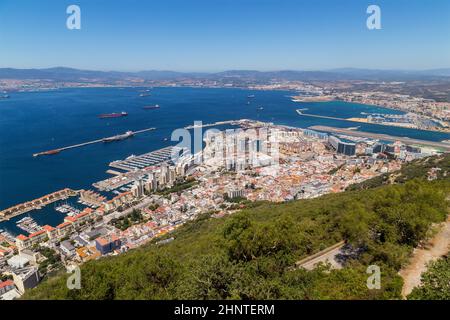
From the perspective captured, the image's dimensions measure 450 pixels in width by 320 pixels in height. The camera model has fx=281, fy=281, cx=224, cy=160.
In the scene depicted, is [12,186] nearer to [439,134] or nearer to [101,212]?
[101,212]

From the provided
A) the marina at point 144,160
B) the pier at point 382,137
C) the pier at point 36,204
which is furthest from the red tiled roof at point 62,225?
the pier at point 382,137

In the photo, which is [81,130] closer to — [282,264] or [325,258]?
[325,258]

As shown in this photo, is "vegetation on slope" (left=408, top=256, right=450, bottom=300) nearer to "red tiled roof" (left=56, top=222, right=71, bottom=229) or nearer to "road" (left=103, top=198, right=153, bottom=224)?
"road" (left=103, top=198, right=153, bottom=224)

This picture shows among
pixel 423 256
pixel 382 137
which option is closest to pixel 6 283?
pixel 423 256

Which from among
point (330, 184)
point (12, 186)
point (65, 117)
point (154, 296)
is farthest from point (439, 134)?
point (65, 117)

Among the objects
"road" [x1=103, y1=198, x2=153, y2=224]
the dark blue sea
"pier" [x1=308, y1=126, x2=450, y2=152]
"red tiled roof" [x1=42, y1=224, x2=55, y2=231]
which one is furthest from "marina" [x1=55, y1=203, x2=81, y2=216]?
"pier" [x1=308, y1=126, x2=450, y2=152]

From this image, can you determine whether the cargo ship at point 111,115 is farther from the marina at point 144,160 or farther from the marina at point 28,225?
the marina at point 28,225
